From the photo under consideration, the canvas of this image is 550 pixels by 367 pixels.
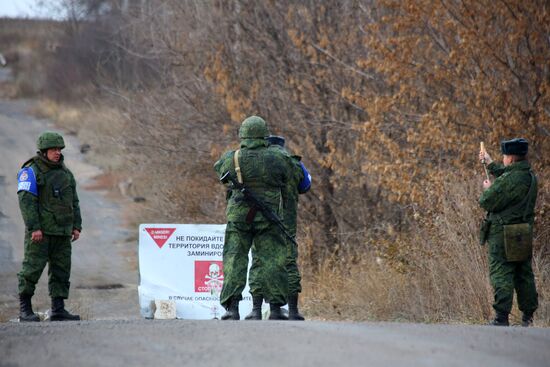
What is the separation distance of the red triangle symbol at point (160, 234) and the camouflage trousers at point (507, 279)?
13.6ft

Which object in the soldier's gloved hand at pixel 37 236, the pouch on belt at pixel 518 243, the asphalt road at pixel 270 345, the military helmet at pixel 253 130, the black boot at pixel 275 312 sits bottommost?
the asphalt road at pixel 270 345

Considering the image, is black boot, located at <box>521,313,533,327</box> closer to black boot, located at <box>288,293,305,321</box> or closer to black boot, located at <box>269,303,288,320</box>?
black boot, located at <box>288,293,305,321</box>

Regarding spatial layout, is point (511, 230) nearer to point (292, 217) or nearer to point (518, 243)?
point (518, 243)

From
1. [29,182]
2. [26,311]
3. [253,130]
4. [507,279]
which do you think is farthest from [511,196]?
[26,311]

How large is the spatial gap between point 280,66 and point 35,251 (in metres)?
8.22

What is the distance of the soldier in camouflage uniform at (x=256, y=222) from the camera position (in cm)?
984

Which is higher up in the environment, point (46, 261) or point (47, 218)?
point (47, 218)

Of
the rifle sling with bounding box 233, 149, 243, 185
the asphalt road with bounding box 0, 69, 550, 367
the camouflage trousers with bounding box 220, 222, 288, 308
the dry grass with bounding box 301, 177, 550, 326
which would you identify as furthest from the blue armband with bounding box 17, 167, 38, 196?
the dry grass with bounding box 301, 177, 550, 326

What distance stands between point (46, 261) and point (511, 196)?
15.6 ft

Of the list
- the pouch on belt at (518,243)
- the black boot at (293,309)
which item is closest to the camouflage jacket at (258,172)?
the black boot at (293,309)

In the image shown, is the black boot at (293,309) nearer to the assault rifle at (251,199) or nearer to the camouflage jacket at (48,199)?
the assault rifle at (251,199)

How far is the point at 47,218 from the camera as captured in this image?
10938mm

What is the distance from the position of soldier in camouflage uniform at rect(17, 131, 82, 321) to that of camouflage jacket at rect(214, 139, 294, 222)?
6.56 ft

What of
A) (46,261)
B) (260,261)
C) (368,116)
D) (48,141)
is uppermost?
(368,116)
